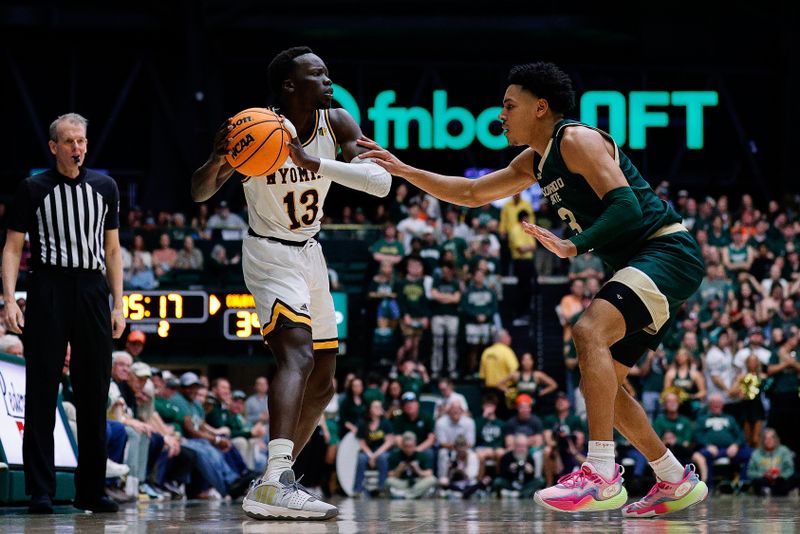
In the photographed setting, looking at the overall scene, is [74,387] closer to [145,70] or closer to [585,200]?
[585,200]

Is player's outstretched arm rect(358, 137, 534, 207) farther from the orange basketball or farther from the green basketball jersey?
the orange basketball

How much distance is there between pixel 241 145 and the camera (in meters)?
5.51

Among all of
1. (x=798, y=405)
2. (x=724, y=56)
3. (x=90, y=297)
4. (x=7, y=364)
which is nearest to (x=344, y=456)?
(x=798, y=405)

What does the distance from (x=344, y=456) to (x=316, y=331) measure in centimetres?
897

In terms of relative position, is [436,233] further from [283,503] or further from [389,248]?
[283,503]

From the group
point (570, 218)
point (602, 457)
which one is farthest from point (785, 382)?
point (602, 457)

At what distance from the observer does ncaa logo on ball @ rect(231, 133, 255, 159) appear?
549cm

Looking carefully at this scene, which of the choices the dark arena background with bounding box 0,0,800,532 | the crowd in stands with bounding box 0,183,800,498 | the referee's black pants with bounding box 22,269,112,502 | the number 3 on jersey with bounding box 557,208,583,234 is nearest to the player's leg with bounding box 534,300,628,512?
the dark arena background with bounding box 0,0,800,532

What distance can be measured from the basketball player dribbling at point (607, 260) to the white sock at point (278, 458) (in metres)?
1.13

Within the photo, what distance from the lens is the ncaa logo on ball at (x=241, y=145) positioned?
18.0 feet

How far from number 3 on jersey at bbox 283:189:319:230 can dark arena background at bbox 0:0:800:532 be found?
4.80 feet

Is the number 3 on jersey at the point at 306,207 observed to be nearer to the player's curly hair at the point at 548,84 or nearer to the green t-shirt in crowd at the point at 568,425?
the player's curly hair at the point at 548,84

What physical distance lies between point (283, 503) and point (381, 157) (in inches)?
71.3

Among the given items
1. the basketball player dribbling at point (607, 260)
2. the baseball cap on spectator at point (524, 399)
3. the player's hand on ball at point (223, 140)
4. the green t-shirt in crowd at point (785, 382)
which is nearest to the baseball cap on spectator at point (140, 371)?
the baseball cap on spectator at point (524, 399)
